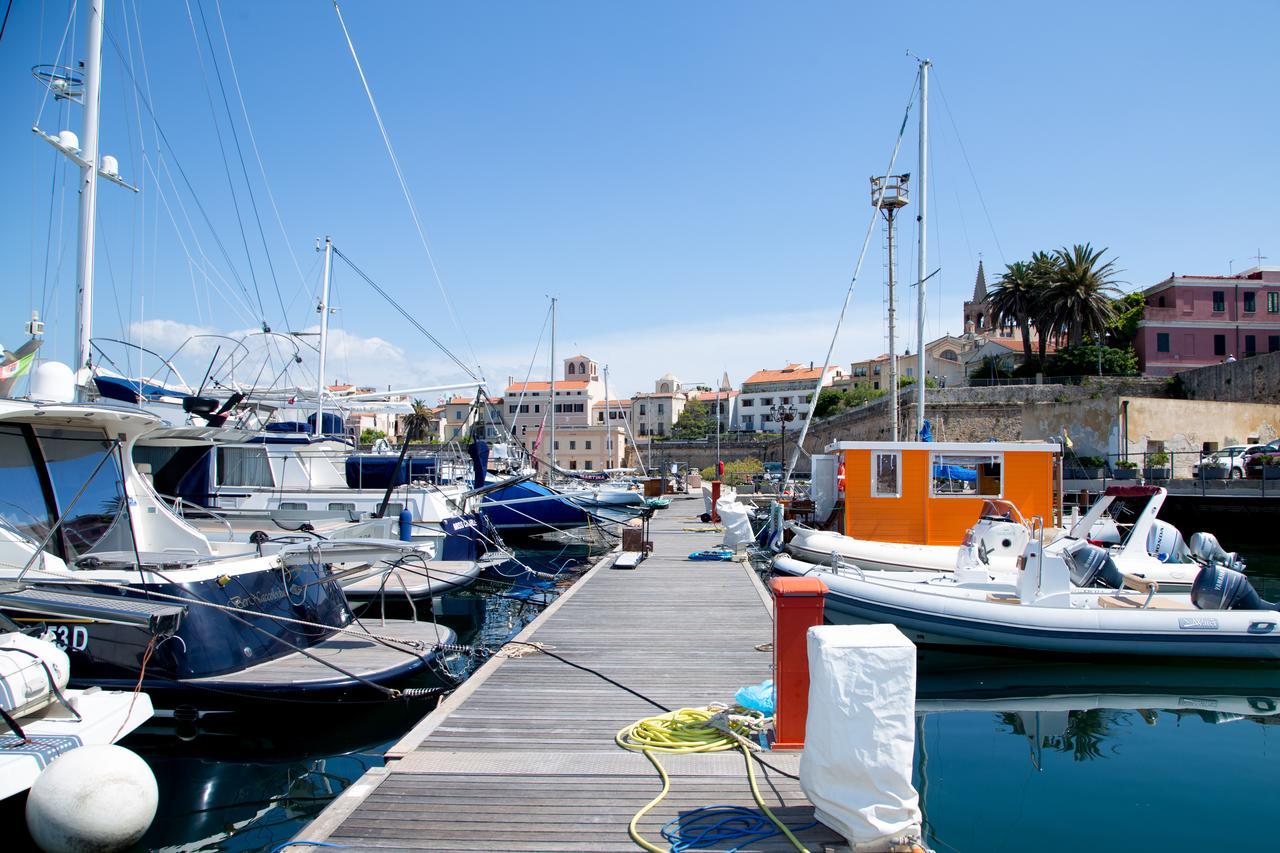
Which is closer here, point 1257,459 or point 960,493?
point 960,493

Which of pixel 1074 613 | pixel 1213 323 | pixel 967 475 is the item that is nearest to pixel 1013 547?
pixel 1074 613

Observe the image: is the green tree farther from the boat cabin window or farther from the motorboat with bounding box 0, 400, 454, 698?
the motorboat with bounding box 0, 400, 454, 698

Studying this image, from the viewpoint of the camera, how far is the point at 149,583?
757 centimetres

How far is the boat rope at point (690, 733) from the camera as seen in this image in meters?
5.66

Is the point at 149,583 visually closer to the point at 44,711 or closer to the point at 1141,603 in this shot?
the point at 44,711

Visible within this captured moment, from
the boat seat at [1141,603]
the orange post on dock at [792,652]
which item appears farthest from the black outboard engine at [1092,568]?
the orange post on dock at [792,652]

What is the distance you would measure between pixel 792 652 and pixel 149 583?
5808 mm

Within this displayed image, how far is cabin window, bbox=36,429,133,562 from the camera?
8.41m

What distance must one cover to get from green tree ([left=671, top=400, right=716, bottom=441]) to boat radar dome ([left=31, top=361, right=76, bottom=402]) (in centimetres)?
7895

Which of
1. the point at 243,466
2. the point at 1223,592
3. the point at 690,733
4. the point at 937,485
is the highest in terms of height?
the point at 243,466

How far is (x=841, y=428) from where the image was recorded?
184 feet

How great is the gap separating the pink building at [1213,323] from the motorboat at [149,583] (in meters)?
51.8

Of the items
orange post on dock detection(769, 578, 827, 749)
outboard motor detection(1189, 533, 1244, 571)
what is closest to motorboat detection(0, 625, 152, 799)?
orange post on dock detection(769, 578, 827, 749)

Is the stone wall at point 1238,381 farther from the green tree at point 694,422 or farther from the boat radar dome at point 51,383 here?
the green tree at point 694,422
